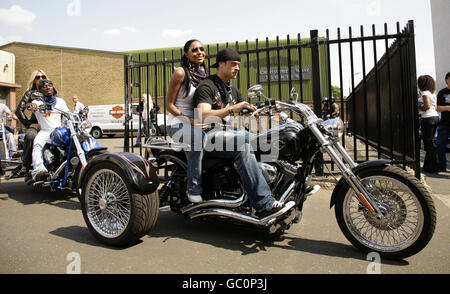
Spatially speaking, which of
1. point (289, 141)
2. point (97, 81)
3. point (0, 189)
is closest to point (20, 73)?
point (97, 81)

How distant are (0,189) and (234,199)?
4993 millimetres

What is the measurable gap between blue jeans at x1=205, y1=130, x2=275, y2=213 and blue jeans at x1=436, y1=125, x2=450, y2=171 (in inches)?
207

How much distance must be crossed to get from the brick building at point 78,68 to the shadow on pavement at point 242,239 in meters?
29.1

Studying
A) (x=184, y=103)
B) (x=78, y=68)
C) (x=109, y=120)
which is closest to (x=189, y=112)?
(x=184, y=103)

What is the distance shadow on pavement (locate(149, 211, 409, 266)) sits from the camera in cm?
304

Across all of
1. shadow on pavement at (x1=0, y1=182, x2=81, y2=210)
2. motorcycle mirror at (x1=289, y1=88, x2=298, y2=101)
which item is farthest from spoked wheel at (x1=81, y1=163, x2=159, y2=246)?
motorcycle mirror at (x1=289, y1=88, x2=298, y2=101)

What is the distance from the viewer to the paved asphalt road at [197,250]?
271 cm

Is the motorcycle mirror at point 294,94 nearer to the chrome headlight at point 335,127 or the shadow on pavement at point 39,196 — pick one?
the chrome headlight at point 335,127

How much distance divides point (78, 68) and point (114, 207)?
31235mm

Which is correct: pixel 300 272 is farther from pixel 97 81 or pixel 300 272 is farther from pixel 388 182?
pixel 97 81

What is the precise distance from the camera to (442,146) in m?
6.68

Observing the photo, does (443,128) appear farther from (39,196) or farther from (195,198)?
(39,196)

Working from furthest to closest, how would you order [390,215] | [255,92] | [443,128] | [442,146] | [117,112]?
1. [117,112]
2. [443,128]
3. [442,146]
4. [255,92]
5. [390,215]

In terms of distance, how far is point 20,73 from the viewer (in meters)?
30.9
